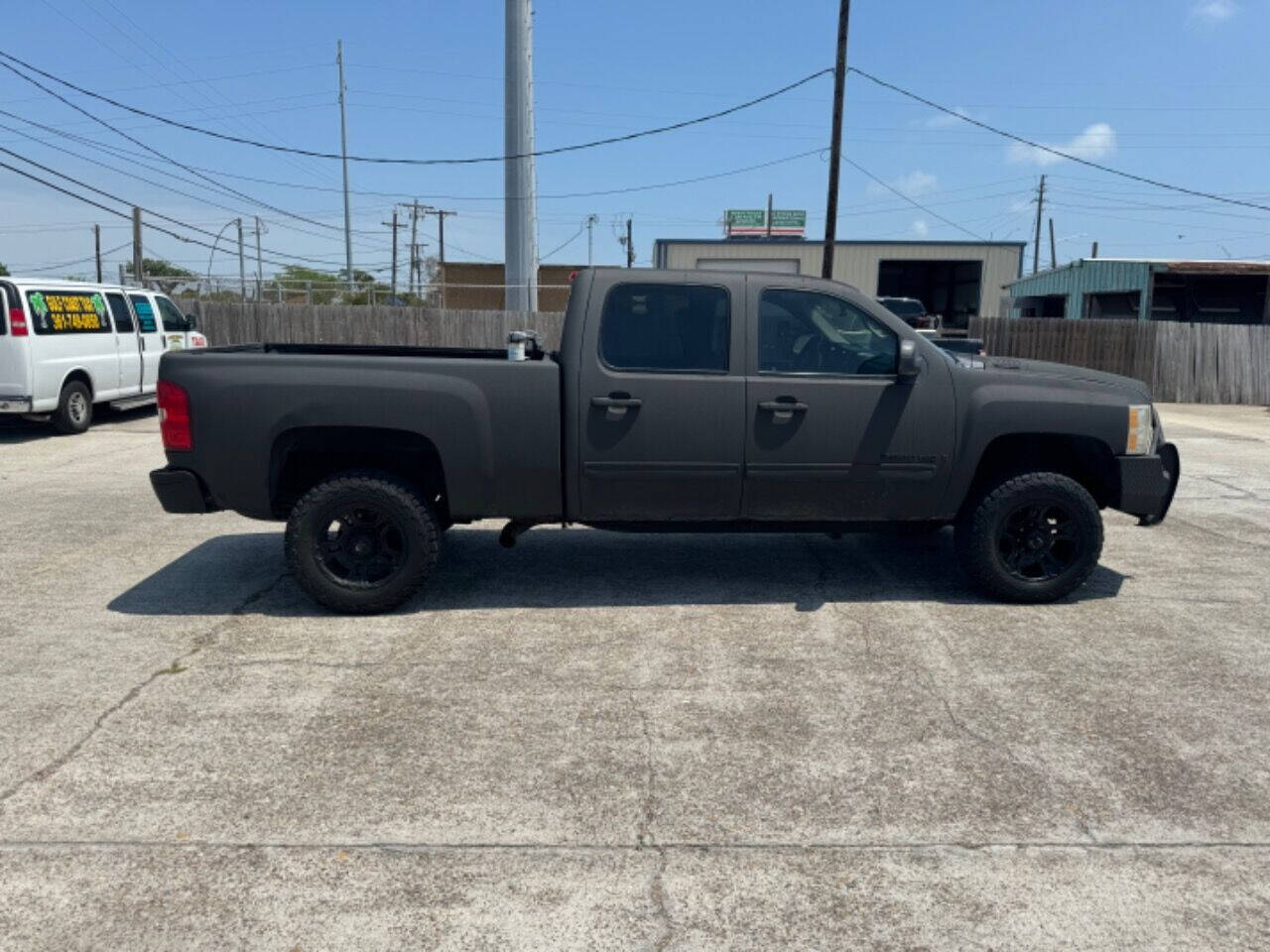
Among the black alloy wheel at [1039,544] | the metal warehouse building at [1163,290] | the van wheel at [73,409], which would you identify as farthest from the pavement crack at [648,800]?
the metal warehouse building at [1163,290]

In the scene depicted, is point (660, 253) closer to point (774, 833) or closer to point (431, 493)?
point (431, 493)

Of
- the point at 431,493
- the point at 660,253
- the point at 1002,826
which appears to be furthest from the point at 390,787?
the point at 660,253

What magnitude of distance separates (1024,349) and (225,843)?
2100 cm

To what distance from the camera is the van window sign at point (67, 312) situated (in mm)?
12227

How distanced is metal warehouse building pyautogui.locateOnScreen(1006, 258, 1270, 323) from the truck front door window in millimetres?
23470

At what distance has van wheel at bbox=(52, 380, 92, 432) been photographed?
1276cm

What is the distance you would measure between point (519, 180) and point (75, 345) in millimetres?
12591

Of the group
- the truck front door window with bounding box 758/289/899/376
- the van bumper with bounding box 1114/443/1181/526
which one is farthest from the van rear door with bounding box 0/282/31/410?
the van bumper with bounding box 1114/443/1181/526

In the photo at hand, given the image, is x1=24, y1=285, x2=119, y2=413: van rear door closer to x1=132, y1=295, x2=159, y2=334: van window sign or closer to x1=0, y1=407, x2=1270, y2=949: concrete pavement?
x1=132, y1=295, x2=159, y2=334: van window sign

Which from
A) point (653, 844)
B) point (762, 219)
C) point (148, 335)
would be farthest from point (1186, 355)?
point (762, 219)

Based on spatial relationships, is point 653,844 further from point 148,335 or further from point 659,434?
point 148,335

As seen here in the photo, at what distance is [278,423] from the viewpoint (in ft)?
17.5

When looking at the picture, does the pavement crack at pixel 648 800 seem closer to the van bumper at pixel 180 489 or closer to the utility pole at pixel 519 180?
the van bumper at pixel 180 489

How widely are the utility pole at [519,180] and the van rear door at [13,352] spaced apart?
1221 centimetres
